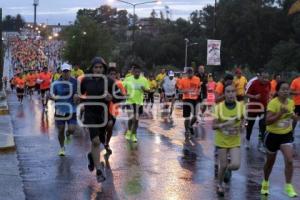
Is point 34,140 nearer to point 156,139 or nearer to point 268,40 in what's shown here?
point 156,139

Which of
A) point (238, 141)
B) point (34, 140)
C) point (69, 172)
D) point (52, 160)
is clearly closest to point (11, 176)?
point (69, 172)

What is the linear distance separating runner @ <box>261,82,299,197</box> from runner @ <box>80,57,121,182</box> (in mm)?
2357

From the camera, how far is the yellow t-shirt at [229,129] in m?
8.33

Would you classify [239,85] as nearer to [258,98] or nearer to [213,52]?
[258,98]

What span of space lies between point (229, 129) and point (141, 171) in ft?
8.02

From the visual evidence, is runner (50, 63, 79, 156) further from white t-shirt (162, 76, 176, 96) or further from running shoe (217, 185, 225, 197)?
white t-shirt (162, 76, 176, 96)

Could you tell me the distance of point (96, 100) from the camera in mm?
9203

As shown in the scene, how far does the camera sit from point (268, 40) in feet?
237

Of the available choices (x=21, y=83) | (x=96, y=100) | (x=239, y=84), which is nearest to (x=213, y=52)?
(x=21, y=83)

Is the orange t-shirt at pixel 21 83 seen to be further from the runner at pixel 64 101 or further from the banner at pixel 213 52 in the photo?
the runner at pixel 64 101

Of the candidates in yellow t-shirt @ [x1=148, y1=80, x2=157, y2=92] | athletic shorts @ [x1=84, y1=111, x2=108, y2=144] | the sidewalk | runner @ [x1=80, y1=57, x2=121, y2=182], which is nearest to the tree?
yellow t-shirt @ [x1=148, y1=80, x2=157, y2=92]

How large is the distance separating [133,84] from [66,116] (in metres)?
3.04

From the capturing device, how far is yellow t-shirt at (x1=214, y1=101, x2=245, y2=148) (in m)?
8.33

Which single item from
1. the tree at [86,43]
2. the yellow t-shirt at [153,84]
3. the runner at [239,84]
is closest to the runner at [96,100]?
the runner at [239,84]
